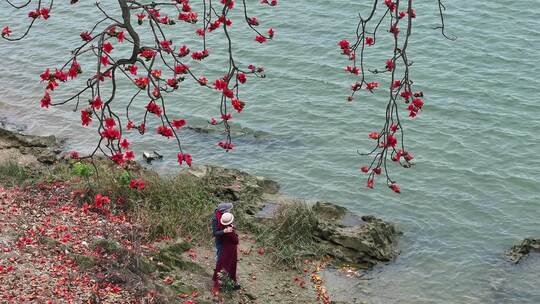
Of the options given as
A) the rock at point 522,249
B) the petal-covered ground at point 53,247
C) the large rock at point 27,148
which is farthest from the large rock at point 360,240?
the large rock at point 27,148

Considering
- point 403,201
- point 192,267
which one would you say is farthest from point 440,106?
point 192,267

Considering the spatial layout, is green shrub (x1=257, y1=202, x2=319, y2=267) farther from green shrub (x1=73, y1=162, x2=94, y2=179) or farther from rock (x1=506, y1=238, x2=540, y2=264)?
rock (x1=506, y1=238, x2=540, y2=264)

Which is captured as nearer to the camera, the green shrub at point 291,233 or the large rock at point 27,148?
the green shrub at point 291,233

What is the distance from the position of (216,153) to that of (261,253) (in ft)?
14.5

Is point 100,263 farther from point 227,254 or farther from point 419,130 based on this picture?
point 419,130

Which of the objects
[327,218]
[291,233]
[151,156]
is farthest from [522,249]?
[151,156]

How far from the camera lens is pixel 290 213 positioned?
11828 mm

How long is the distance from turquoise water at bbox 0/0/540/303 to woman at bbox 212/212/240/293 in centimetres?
210

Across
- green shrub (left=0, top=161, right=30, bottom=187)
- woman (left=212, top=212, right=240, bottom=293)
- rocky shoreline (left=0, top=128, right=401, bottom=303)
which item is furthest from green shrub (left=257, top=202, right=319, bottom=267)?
green shrub (left=0, top=161, right=30, bottom=187)

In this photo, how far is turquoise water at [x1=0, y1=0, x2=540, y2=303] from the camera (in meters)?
12.0

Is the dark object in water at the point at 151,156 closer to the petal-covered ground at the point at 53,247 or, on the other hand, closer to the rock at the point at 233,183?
the rock at the point at 233,183

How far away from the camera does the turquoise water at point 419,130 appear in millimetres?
11977

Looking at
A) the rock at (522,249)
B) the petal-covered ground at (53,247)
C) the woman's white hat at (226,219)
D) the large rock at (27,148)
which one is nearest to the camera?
the petal-covered ground at (53,247)

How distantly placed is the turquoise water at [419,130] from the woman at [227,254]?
2.10 meters
